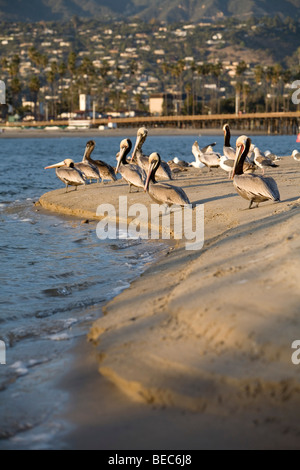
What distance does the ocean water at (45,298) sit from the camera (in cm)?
529

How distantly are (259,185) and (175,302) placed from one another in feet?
21.0

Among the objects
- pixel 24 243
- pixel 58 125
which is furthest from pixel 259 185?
pixel 58 125

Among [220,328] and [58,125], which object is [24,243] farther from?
[58,125]

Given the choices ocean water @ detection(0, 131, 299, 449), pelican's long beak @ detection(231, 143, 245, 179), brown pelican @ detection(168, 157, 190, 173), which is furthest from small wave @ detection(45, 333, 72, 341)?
brown pelican @ detection(168, 157, 190, 173)

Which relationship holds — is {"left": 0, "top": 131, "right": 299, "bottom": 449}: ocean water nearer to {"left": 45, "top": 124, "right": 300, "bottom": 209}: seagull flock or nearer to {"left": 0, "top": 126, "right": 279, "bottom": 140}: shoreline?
{"left": 45, "top": 124, "right": 300, "bottom": 209}: seagull flock

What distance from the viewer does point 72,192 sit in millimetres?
19812

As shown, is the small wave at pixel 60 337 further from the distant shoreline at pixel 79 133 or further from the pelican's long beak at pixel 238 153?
the distant shoreline at pixel 79 133

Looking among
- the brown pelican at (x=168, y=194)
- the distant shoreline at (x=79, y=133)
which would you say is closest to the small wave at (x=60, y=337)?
the brown pelican at (x=168, y=194)

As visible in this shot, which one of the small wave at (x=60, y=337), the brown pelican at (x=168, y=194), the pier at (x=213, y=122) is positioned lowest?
the small wave at (x=60, y=337)

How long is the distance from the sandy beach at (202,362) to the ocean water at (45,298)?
27 cm

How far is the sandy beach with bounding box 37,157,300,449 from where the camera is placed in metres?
4.66

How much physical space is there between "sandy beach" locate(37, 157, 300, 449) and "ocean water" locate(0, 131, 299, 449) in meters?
0.27

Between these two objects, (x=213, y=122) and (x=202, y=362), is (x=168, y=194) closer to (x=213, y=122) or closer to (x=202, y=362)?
(x=202, y=362)

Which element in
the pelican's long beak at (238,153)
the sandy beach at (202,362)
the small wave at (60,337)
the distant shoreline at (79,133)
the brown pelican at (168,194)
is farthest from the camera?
the distant shoreline at (79,133)
